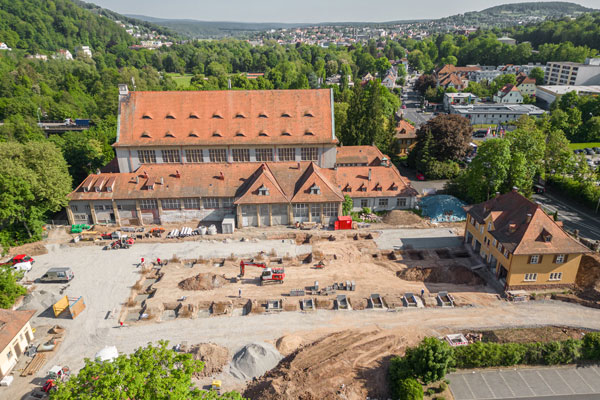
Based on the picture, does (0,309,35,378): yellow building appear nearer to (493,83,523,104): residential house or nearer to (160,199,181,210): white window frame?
(160,199,181,210): white window frame

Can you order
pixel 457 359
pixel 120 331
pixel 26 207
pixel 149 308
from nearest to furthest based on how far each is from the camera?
pixel 457 359
pixel 120 331
pixel 149 308
pixel 26 207

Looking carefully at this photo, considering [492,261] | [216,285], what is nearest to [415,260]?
[492,261]

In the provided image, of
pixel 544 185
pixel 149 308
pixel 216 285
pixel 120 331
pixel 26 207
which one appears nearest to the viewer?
pixel 120 331

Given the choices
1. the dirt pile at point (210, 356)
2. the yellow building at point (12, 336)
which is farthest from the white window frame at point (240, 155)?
the yellow building at point (12, 336)

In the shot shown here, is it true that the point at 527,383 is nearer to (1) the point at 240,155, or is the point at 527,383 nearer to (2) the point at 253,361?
(2) the point at 253,361

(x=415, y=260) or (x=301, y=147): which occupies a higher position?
(x=301, y=147)

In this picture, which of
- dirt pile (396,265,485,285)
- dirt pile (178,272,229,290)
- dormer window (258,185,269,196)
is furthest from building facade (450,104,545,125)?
dirt pile (178,272,229,290)

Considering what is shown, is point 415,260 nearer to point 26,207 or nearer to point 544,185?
point 544,185
